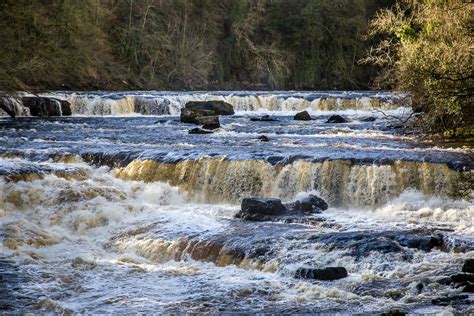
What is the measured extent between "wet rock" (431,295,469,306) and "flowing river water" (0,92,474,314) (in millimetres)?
95

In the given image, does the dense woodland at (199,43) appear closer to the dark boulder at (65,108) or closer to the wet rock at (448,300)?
the dark boulder at (65,108)

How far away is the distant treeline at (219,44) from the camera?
43.4m

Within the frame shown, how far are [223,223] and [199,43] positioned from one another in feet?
123

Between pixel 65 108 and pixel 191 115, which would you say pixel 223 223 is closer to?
pixel 191 115

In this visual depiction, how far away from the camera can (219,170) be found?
17312mm

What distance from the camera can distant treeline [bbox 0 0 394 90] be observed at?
43.4m

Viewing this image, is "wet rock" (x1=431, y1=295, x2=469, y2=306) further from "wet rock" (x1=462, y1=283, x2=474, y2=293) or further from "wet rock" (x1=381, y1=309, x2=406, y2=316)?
"wet rock" (x1=381, y1=309, x2=406, y2=316)

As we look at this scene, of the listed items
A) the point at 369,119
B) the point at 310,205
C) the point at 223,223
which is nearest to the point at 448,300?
the point at 223,223

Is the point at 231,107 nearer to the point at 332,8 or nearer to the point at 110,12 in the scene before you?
the point at 110,12

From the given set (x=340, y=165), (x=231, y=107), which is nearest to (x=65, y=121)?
(x=231, y=107)

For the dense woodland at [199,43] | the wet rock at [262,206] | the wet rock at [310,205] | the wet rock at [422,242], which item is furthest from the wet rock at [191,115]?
the wet rock at [422,242]

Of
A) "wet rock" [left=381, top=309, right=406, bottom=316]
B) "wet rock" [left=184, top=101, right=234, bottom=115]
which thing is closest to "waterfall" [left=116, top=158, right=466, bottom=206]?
"wet rock" [left=381, top=309, right=406, bottom=316]

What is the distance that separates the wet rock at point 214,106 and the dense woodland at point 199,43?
24.3 ft

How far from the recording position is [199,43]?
164 ft
